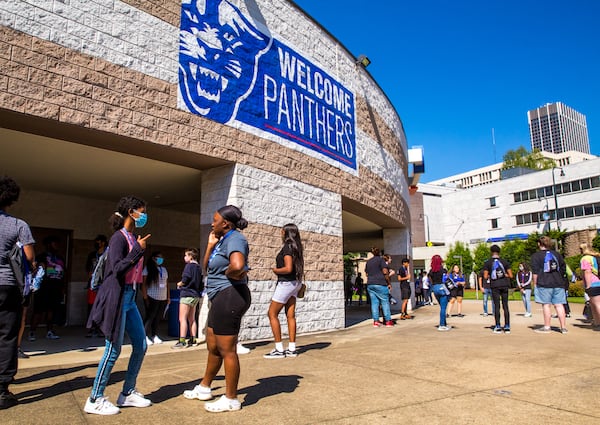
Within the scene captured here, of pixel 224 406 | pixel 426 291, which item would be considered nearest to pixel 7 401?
pixel 224 406

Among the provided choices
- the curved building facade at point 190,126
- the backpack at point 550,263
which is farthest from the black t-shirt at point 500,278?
the curved building facade at point 190,126

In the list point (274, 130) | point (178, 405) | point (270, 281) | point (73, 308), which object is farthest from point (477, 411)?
point (73, 308)

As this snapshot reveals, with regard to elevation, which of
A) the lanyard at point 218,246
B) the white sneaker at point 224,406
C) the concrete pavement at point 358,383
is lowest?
the concrete pavement at point 358,383

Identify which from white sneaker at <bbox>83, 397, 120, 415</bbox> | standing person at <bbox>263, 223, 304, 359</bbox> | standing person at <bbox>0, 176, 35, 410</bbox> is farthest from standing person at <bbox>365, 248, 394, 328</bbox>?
standing person at <bbox>0, 176, 35, 410</bbox>

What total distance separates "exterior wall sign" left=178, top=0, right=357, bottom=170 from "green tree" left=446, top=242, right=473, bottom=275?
51213mm

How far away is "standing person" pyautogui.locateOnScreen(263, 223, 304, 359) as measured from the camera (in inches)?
242

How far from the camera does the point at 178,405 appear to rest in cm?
375

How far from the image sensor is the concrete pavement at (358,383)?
343cm

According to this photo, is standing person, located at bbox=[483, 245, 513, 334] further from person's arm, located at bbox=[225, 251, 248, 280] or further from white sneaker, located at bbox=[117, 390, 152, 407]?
white sneaker, located at bbox=[117, 390, 152, 407]

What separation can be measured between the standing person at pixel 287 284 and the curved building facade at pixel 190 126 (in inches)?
62.2

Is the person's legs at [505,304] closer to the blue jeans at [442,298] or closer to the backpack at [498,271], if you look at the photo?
the backpack at [498,271]

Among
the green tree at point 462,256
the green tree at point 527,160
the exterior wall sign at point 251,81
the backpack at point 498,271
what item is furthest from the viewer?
the green tree at point 527,160

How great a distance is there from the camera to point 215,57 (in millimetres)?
7938

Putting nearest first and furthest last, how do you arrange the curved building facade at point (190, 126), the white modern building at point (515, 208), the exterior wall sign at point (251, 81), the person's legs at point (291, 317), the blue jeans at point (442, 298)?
the curved building facade at point (190, 126) < the person's legs at point (291, 317) < the exterior wall sign at point (251, 81) < the blue jeans at point (442, 298) < the white modern building at point (515, 208)
